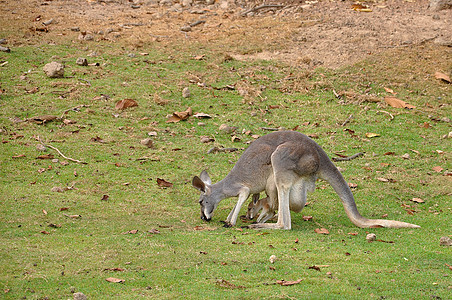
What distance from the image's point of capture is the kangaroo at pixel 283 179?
6930 mm

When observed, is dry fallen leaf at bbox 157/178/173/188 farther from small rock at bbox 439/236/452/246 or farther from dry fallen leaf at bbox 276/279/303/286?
small rock at bbox 439/236/452/246

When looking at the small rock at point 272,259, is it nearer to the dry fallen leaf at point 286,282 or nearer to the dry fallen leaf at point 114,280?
the dry fallen leaf at point 286,282

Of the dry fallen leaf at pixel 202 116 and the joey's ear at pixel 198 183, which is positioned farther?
the dry fallen leaf at pixel 202 116

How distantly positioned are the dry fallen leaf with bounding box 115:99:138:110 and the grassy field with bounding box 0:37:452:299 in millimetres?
109

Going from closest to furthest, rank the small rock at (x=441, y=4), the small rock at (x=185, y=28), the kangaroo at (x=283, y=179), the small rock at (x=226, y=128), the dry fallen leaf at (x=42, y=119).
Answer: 1. the kangaroo at (x=283, y=179)
2. the dry fallen leaf at (x=42, y=119)
3. the small rock at (x=226, y=128)
4. the small rock at (x=441, y=4)
5. the small rock at (x=185, y=28)

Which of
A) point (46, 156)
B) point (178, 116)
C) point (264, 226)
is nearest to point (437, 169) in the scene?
point (264, 226)

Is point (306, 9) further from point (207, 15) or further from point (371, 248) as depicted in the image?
point (371, 248)

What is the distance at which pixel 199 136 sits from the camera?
34.3ft

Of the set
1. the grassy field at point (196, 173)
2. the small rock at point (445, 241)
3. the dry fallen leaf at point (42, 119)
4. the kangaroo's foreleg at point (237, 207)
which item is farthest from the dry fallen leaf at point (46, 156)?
the small rock at point (445, 241)

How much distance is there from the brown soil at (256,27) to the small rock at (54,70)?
2.35 m

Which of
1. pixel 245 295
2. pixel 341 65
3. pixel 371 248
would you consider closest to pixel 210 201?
pixel 371 248

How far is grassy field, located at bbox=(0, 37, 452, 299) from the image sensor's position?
5.09m

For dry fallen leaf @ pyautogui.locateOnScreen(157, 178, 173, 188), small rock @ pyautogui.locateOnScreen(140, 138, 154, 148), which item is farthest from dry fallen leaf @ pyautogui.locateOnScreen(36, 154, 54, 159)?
dry fallen leaf @ pyautogui.locateOnScreen(157, 178, 173, 188)

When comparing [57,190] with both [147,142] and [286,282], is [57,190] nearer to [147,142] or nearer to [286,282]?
[147,142]
